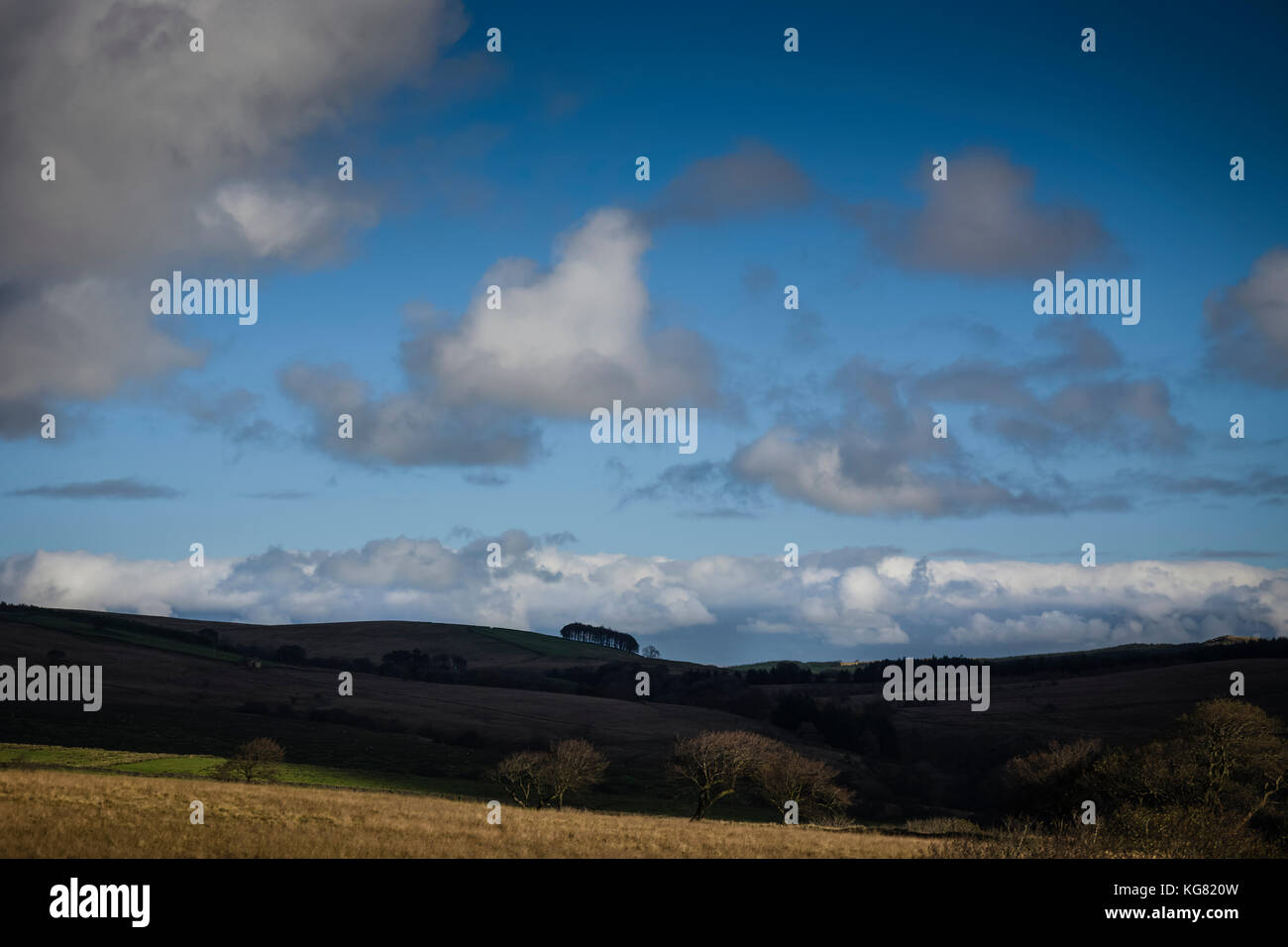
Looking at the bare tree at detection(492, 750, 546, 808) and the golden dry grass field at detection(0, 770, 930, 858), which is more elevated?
the golden dry grass field at detection(0, 770, 930, 858)

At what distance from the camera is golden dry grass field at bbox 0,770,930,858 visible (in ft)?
103

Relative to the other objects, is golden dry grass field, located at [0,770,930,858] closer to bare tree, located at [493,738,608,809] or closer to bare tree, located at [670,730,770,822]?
bare tree, located at [670,730,770,822]

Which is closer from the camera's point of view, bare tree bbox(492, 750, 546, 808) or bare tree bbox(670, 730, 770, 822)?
bare tree bbox(670, 730, 770, 822)

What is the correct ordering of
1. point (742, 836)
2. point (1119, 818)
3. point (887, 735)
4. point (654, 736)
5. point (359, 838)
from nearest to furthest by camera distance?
1. point (359, 838)
2. point (1119, 818)
3. point (742, 836)
4. point (654, 736)
5. point (887, 735)

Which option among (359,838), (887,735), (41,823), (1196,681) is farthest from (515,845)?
(1196,681)

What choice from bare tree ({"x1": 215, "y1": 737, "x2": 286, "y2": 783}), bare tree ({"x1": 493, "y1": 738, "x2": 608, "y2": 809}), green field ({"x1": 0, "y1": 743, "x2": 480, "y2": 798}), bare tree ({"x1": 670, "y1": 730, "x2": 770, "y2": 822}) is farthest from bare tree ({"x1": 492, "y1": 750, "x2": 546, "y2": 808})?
bare tree ({"x1": 215, "y1": 737, "x2": 286, "y2": 783})

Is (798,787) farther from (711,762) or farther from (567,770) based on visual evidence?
(567,770)

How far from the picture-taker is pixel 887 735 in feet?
587

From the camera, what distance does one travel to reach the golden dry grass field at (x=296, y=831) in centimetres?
3125

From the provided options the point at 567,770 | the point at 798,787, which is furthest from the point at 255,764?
the point at 798,787
